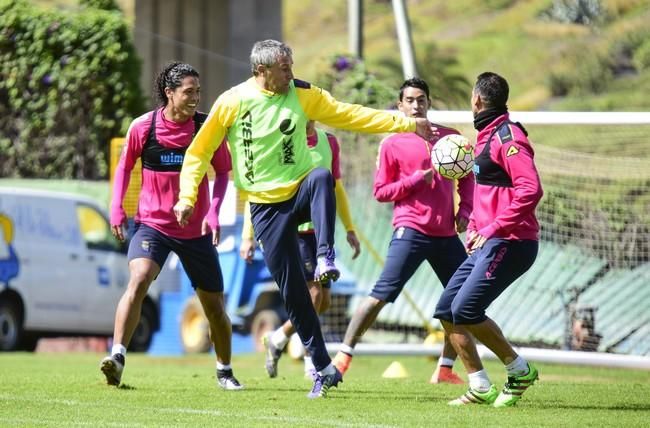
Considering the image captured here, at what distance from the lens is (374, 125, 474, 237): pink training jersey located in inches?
461

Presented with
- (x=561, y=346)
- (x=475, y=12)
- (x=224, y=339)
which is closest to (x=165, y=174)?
(x=224, y=339)

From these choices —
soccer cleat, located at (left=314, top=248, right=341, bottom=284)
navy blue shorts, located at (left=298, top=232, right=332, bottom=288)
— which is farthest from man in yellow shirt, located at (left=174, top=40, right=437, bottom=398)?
navy blue shorts, located at (left=298, top=232, right=332, bottom=288)

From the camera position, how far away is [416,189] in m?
11.7

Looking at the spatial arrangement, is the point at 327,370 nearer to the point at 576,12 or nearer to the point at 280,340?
the point at 280,340

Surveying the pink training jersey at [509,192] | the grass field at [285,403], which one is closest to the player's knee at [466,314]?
the pink training jersey at [509,192]

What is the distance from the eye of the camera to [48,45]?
74.4 ft

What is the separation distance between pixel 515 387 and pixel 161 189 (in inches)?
119

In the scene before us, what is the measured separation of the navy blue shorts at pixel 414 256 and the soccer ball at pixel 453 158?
1050mm

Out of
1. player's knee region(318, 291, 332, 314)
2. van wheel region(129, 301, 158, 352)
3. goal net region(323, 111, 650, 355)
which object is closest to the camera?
player's knee region(318, 291, 332, 314)

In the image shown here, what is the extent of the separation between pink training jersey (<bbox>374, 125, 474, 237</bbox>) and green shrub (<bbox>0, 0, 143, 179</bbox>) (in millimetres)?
11113

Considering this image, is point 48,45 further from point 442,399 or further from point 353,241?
point 442,399

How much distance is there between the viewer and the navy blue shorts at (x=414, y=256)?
461 inches

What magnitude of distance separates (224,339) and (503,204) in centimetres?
265

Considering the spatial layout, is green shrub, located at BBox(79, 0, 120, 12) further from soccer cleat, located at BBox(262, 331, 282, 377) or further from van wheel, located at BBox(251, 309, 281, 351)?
soccer cleat, located at BBox(262, 331, 282, 377)
